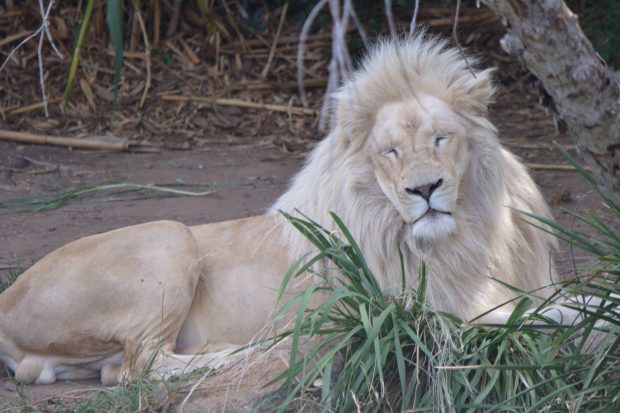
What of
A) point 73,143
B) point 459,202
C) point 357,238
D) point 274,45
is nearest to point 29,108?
point 73,143

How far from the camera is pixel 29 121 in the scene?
29.1 feet

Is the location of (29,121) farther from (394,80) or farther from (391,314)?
(391,314)

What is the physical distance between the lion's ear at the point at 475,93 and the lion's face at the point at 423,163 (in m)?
0.09

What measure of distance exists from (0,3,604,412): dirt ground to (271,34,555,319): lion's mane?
3.42 feet

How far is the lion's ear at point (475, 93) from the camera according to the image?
4246 millimetres

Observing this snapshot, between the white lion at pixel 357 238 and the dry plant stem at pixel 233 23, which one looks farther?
the dry plant stem at pixel 233 23

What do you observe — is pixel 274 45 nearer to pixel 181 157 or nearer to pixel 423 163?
pixel 181 157

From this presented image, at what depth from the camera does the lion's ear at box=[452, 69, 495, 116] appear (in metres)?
4.25

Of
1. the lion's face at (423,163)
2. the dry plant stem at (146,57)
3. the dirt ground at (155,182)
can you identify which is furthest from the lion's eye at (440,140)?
the dry plant stem at (146,57)

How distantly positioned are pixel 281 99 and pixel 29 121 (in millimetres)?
2179

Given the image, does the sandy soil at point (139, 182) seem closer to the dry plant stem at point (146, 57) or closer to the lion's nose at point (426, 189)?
the dry plant stem at point (146, 57)

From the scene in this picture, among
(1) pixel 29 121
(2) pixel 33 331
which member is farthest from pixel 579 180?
(1) pixel 29 121

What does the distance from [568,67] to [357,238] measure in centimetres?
211

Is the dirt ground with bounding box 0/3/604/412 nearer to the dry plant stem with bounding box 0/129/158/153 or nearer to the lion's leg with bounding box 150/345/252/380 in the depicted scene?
the dry plant stem with bounding box 0/129/158/153
